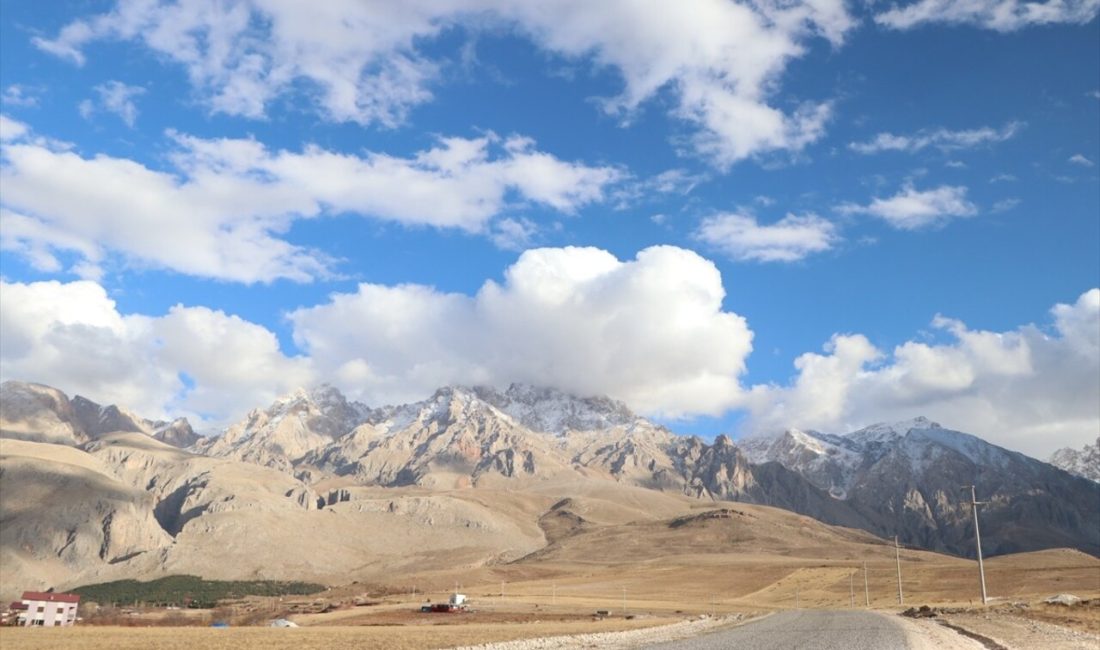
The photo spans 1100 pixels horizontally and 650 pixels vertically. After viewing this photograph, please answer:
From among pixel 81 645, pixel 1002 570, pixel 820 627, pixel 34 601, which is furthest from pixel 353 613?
pixel 1002 570

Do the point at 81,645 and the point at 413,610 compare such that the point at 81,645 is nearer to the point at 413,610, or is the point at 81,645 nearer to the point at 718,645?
the point at 718,645

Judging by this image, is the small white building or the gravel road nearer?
the gravel road

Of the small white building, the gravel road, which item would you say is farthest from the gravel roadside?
the small white building

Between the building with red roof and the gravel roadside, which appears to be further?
the building with red roof

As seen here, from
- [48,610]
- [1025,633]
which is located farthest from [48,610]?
[1025,633]

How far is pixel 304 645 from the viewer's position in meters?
63.1

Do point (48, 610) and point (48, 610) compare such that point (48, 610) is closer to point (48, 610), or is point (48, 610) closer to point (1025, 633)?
point (48, 610)

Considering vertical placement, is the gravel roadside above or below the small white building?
above

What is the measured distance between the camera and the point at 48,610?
164 metres

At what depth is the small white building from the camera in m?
160

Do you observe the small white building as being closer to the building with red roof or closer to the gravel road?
the building with red roof

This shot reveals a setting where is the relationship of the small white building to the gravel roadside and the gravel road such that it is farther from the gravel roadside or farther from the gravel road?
the gravel roadside

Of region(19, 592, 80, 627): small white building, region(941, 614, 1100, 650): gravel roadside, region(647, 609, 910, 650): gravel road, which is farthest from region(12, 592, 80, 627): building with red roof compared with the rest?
region(941, 614, 1100, 650): gravel roadside

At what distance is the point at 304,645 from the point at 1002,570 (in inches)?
6504
